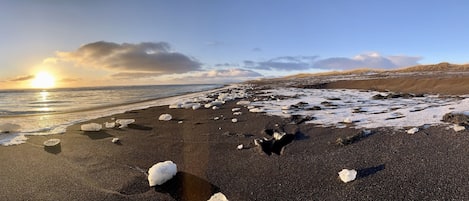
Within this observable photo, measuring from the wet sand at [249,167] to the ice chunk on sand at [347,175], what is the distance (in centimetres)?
7

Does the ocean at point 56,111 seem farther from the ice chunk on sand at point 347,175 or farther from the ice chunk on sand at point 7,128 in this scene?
the ice chunk on sand at point 347,175

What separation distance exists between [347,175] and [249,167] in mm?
1349

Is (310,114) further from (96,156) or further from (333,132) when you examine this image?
(96,156)

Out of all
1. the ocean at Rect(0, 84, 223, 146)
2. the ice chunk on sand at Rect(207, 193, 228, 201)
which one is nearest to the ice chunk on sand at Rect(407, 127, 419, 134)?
the ice chunk on sand at Rect(207, 193, 228, 201)

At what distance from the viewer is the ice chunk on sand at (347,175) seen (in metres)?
3.86

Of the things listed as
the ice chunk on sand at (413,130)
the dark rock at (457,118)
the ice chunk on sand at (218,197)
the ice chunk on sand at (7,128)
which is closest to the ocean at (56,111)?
the ice chunk on sand at (7,128)

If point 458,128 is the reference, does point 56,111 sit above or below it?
below

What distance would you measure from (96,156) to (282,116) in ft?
14.6

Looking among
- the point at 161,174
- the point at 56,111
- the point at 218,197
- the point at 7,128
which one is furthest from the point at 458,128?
the point at 56,111

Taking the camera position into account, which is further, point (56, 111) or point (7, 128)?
point (56, 111)

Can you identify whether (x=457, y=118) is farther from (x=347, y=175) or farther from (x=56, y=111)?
(x=56, y=111)

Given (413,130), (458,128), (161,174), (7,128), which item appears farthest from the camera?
(7,128)

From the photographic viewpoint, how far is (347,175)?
3.88m

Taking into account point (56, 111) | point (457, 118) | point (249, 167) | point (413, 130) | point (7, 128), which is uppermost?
point (457, 118)
